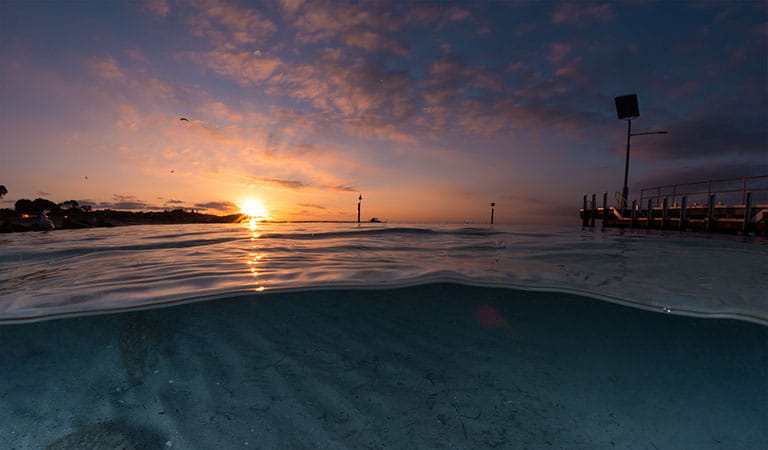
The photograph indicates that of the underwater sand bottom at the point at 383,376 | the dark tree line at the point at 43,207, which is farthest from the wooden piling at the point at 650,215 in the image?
the dark tree line at the point at 43,207

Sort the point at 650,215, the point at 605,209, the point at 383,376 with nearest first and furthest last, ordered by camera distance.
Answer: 1. the point at 383,376
2. the point at 650,215
3. the point at 605,209

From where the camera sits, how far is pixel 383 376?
155 inches

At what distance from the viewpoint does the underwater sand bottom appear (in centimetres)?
315

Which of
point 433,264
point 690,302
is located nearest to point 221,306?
point 433,264

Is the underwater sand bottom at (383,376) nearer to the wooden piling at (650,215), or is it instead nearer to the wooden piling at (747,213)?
the wooden piling at (747,213)

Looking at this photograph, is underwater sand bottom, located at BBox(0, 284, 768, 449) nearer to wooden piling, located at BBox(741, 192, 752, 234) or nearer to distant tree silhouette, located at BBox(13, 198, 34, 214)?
wooden piling, located at BBox(741, 192, 752, 234)

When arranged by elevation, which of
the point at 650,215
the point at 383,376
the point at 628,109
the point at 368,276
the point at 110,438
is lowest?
the point at 110,438

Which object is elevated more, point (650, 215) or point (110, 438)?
point (650, 215)

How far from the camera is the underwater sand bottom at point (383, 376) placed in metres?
3.15

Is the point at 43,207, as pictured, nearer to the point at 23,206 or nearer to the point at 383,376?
the point at 23,206

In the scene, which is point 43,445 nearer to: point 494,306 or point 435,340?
point 435,340

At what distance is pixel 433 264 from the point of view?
755 cm

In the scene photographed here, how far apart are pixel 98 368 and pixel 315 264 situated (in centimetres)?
431

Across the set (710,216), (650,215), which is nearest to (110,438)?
(710,216)
